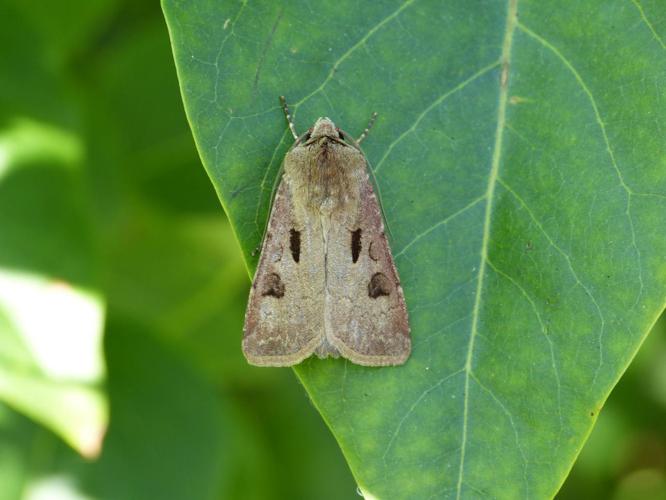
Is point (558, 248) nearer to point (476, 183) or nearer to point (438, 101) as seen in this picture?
point (476, 183)

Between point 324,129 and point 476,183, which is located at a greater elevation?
point 324,129

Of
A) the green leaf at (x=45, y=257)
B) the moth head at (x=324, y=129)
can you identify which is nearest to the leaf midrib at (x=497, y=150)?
the moth head at (x=324, y=129)

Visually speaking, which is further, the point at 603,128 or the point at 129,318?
the point at 129,318

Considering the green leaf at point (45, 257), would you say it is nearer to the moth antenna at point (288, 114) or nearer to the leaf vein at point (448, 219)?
the moth antenna at point (288, 114)

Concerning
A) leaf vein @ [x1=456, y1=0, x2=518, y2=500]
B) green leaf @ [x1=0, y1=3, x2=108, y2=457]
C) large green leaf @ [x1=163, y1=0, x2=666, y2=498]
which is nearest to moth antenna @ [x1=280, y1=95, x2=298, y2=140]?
large green leaf @ [x1=163, y1=0, x2=666, y2=498]

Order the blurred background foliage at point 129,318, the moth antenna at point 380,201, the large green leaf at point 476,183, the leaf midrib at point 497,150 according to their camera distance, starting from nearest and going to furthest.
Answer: the large green leaf at point 476,183
the leaf midrib at point 497,150
the moth antenna at point 380,201
the blurred background foliage at point 129,318

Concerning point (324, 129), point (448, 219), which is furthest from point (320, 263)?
point (448, 219)
